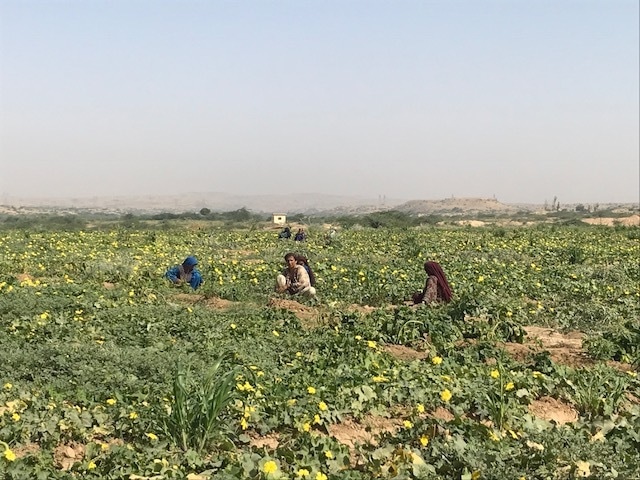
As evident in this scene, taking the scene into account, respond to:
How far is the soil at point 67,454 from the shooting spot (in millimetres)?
3966

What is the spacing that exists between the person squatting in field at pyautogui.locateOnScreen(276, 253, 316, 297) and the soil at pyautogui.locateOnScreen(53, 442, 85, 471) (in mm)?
6057

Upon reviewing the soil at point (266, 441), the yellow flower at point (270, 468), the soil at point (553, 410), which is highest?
the yellow flower at point (270, 468)

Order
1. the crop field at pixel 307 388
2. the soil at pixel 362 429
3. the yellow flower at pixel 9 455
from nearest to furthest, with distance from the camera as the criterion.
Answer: the yellow flower at pixel 9 455 < the crop field at pixel 307 388 < the soil at pixel 362 429

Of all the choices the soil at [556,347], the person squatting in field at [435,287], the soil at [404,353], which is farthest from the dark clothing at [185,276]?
the soil at [556,347]

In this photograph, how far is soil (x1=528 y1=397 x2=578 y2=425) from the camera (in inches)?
193

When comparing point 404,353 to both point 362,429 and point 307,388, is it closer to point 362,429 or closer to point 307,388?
point 307,388

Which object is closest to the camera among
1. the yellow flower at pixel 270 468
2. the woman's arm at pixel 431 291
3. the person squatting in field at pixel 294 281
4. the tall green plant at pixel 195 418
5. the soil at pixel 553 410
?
A: the yellow flower at pixel 270 468

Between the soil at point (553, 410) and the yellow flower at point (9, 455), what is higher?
the yellow flower at point (9, 455)

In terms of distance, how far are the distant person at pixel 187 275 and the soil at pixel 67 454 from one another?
689cm

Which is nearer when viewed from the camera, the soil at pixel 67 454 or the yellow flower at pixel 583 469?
the yellow flower at pixel 583 469

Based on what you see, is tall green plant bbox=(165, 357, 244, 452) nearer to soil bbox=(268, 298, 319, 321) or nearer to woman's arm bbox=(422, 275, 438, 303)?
soil bbox=(268, 298, 319, 321)

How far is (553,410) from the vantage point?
199 inches

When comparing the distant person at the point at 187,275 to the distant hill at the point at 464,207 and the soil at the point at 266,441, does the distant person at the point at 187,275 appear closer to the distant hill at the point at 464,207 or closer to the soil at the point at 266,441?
the soil at the point at 266,441

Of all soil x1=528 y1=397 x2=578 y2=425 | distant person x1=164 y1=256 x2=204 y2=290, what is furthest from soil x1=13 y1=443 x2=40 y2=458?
distant person x1=164 y1=256 x2=204 y2=290
